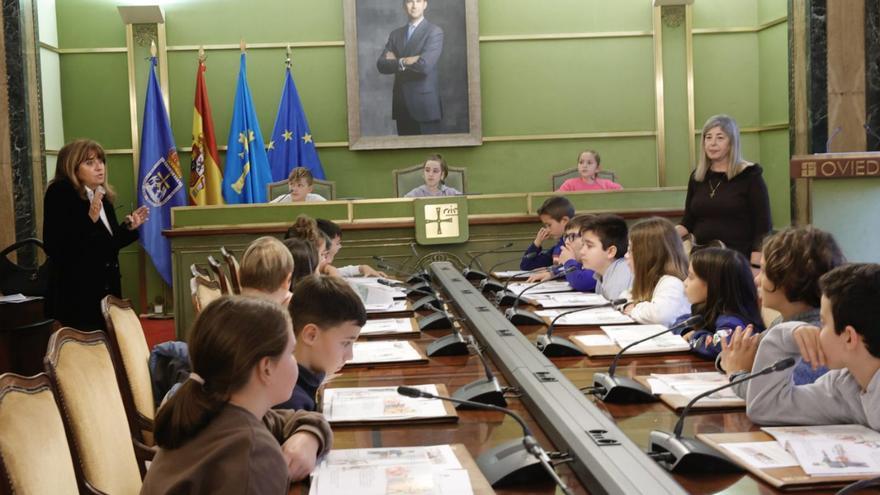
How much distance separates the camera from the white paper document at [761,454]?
1883 mm

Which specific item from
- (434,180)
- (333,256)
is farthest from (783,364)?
(434,180)

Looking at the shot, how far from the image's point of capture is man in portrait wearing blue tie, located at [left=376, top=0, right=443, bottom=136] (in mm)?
9414

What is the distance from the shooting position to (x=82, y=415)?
2291mm

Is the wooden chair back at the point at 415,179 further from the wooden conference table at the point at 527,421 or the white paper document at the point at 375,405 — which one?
the white paper document at the point at 375,405

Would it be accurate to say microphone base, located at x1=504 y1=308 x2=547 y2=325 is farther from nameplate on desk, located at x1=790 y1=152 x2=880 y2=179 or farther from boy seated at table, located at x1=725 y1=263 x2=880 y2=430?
nameplate on desk, located at x1=790 y1=152 x2=880 y2=179

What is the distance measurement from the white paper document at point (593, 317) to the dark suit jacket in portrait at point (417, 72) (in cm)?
557

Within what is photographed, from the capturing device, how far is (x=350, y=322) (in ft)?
8.39

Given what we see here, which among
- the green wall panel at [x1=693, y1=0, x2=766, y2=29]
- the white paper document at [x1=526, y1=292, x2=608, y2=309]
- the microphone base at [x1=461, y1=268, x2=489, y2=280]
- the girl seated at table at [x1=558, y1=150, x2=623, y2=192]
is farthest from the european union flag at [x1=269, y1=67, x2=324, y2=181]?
the white paper document at [x1=526, y1=292, x2=608, y2=309]

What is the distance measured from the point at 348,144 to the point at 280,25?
1195 mm

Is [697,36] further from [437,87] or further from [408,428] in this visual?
[408,428]

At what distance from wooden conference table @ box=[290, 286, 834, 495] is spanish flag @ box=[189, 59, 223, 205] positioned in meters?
5.79

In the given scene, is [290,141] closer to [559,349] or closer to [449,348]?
[449,348]

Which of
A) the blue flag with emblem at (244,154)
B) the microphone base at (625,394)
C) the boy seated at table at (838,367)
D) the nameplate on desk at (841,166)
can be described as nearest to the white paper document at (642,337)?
the microphone base at (625,394)

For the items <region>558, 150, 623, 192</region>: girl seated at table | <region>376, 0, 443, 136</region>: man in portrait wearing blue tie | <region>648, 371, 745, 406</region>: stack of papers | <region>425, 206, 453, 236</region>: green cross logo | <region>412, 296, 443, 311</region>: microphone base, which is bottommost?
<region>648, 371, 745, 406</region>: stack of papers
